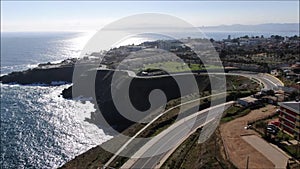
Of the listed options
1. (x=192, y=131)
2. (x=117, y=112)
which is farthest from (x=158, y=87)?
(x=192, y=131)

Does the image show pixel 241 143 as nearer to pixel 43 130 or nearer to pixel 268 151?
pixel 268 151

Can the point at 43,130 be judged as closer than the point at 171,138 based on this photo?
No

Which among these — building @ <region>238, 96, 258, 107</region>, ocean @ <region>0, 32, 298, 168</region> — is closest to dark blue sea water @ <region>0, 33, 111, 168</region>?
ocean @ <region>0, 32, 298, 168</region>

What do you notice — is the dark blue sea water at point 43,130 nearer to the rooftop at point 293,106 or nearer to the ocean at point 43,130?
the ocean at point 43,130

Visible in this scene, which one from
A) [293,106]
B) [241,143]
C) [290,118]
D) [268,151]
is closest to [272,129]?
[290,118]

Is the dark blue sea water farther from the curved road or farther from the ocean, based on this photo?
the curved road

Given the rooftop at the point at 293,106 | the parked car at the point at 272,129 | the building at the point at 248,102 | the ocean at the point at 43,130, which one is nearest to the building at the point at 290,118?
the rooftop at the point at 293,106
